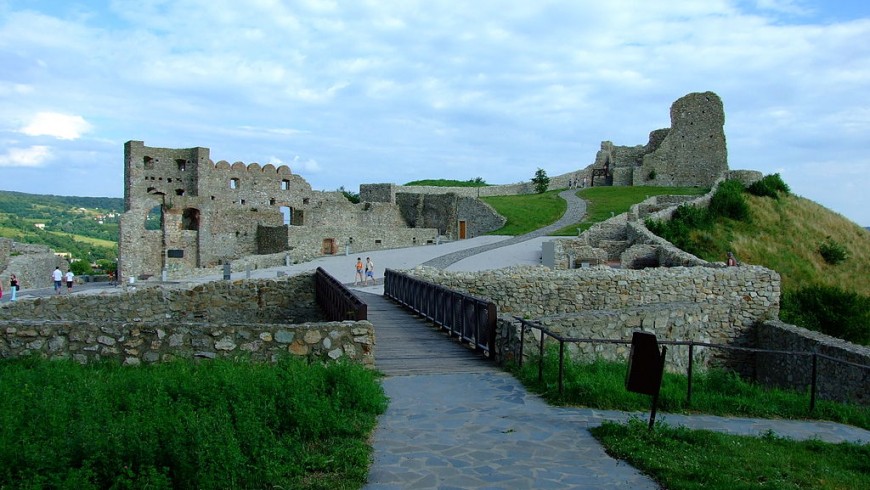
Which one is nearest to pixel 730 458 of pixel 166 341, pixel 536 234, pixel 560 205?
pixel 166 341

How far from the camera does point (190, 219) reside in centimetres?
5209

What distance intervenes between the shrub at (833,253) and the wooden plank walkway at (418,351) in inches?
952

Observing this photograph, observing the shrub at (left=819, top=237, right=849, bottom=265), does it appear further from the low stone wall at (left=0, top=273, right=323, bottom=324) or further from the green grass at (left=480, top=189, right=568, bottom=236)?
the low stone wall at (left=0, top=273, right=323, bottom=324)

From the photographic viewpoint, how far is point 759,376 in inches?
596

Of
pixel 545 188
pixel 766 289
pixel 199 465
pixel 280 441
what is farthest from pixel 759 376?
pixel 545 188

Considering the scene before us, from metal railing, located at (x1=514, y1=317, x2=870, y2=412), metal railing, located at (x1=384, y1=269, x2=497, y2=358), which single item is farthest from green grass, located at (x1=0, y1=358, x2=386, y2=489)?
metal railing, located at (x1=384, y1=269, x2=497, y2=358)

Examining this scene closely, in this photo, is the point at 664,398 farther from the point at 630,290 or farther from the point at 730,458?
the point at 630,290

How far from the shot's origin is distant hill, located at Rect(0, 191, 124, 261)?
8069 centimetres

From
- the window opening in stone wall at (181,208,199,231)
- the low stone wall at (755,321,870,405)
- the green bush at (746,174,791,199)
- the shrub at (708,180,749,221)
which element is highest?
the green bush at (746,174,791,199)

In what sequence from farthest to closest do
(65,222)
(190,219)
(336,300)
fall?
(65,222) < (190,219) < (336,300)

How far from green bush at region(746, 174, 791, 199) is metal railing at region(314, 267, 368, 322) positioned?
31.6 metres

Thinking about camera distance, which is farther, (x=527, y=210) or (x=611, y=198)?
(x=611, y=198)

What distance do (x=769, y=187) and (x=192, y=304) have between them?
35.9 m

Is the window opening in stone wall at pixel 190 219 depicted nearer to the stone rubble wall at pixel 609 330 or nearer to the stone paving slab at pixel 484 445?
the stone rubble wall at pixel 609 330
